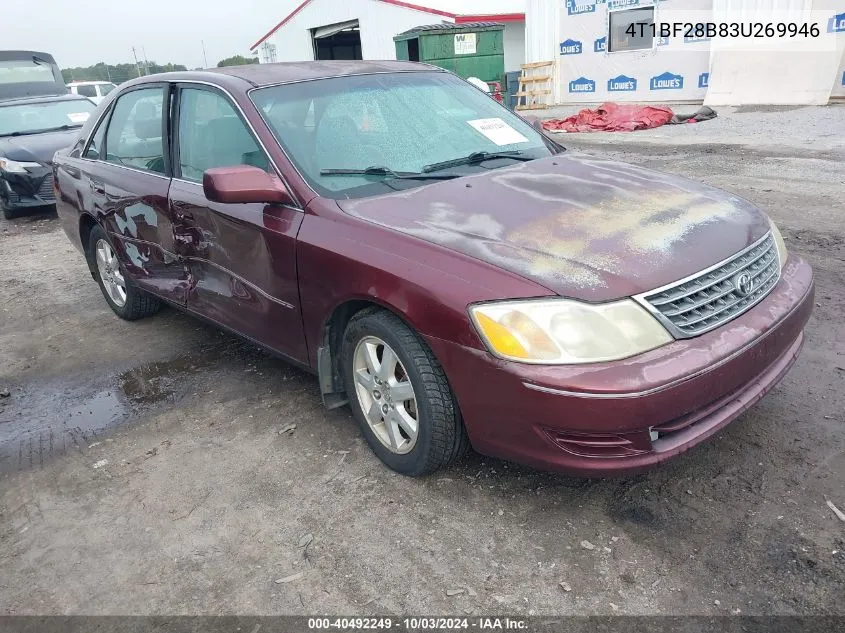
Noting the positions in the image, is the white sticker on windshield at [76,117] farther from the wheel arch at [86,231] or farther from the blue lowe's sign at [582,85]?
the blue lowe's sign at [582,85]

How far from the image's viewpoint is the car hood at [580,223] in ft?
7.86

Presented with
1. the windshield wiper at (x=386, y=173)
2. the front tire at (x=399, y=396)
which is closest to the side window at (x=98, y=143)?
the windshield wiper at (x=386, y=173)

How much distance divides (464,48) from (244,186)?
15869 mm

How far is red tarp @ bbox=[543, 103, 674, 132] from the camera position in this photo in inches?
516

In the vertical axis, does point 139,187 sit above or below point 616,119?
above

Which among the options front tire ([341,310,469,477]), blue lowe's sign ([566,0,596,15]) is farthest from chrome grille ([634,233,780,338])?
blue lowe's sign ([566,0,596,15])

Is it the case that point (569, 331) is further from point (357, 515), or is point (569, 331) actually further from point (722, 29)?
point (722, 29)

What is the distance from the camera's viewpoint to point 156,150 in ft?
13.1

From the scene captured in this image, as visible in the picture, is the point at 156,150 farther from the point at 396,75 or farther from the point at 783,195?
the point at 783,195

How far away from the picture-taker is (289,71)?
12.0 ft

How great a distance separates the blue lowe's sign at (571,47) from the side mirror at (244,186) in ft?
54.0

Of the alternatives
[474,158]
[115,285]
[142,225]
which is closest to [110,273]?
[115,285]

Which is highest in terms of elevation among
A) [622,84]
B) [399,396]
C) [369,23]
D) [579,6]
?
[369,23]

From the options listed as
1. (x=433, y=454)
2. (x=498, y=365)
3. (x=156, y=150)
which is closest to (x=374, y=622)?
(x=433, y=454)
